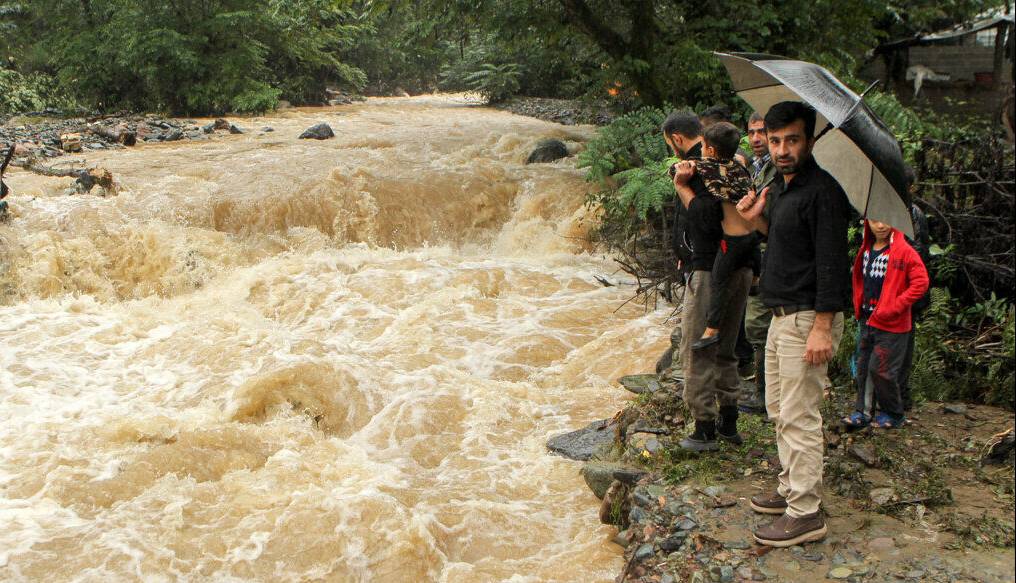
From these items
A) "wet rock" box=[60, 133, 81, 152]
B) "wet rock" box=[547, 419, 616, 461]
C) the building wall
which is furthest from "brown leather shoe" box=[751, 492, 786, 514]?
the building wall

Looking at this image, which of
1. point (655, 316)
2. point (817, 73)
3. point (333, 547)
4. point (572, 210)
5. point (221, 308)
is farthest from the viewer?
point (572, 210)

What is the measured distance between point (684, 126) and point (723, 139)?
1.27 ft

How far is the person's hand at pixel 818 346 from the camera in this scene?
3.28 m

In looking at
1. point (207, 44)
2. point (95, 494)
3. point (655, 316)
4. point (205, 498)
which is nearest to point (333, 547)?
point (205, 498)

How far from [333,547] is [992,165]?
4.86 m

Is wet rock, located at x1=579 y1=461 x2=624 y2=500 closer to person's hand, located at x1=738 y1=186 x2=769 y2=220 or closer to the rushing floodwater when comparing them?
the rushing floodwater

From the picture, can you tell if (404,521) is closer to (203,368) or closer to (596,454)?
(596,454)

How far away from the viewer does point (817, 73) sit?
3.39 metres

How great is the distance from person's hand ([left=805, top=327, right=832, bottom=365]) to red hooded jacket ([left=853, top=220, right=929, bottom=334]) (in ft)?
4.91

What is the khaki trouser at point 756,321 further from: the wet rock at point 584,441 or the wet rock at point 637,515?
the wet rock at point 637,515

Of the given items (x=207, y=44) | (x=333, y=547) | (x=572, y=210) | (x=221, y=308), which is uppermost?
(x=207, y=44)

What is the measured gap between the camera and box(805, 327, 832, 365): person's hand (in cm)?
328

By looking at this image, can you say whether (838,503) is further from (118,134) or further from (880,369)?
(118,134)

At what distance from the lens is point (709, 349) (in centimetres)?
430
